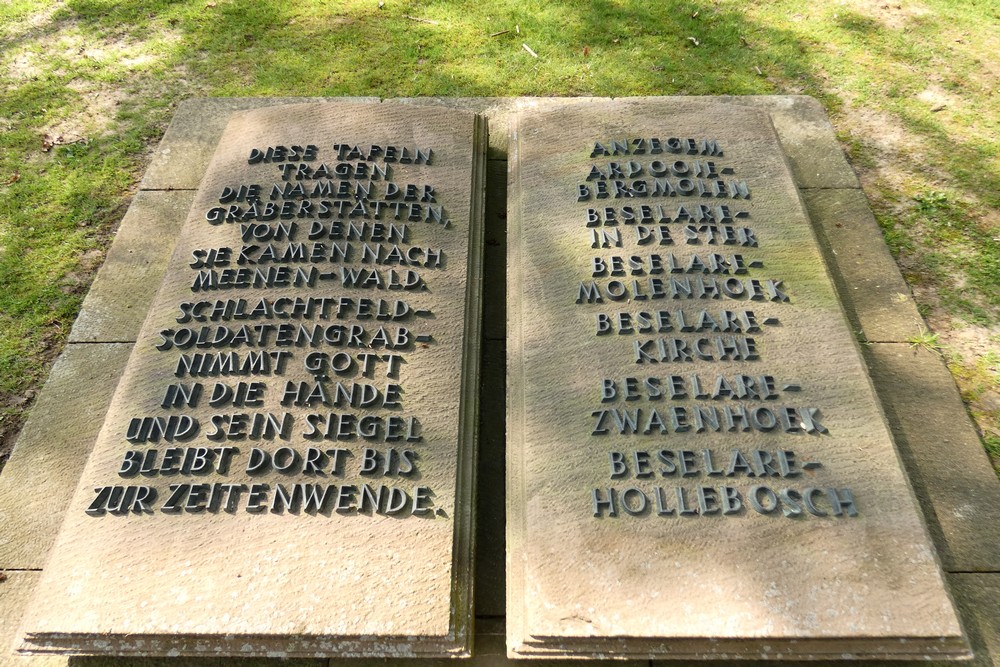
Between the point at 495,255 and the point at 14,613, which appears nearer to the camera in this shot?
the point at 14,613

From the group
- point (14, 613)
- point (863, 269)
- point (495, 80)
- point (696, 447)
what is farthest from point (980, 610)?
point (495, 80)

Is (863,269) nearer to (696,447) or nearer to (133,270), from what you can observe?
(696,447)

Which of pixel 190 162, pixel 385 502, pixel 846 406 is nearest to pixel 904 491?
pixel 846 406

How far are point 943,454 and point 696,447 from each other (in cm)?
138

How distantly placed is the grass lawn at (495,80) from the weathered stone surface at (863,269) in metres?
0.17

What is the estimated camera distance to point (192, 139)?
505 cm

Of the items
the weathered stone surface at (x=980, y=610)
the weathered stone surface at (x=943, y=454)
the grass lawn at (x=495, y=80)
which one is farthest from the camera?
the grass lawn at (x=495, y=80)

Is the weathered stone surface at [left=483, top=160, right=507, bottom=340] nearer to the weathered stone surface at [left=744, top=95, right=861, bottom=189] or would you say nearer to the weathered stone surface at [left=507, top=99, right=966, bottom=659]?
the weathered stone surface at [left=507, top=99, right=966, bottom=659]

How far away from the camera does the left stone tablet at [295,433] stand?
2.46 m

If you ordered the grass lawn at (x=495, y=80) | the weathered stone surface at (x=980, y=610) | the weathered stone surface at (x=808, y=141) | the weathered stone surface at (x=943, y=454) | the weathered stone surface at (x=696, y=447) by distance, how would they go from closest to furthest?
the weathered stone surface at (x=696, y=447) → the weathered stone surface at (x=980, y=610) → the weathered stone surface at (x=943, y=454) → the grass lawn at (x=495, y=80) → the weathered stone surface at (x=808, y=141)

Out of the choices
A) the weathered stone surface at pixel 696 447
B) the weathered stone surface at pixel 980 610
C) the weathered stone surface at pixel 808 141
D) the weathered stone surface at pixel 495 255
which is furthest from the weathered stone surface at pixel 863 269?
the weathered stone surface at pixel 495 255

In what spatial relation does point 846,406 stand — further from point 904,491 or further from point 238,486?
point 238,486

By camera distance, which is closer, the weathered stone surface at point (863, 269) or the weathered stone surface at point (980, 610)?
the weathered stone surface at point (980, 610)

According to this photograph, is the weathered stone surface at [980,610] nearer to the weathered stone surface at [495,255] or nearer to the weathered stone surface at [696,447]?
the weathered stone surface at [696,447]
